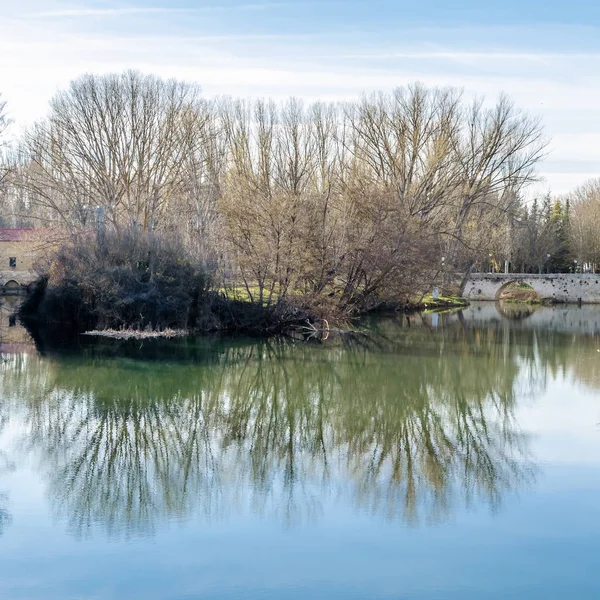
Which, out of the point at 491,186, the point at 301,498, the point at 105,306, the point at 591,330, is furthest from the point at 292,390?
the point at 491,186

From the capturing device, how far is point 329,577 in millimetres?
A: 8203

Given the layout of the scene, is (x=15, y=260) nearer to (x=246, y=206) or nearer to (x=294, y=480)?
(x=246, y=206)

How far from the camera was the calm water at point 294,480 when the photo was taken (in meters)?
8.26

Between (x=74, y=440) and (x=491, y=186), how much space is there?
35.8 metres

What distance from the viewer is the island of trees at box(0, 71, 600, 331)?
91.8ft

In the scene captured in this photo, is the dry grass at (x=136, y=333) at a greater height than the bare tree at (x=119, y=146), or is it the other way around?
the bare tree at (x=119, y=146)

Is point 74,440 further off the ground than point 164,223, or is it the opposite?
point 164,223

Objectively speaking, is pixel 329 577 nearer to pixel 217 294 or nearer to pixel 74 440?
pixel 74 440

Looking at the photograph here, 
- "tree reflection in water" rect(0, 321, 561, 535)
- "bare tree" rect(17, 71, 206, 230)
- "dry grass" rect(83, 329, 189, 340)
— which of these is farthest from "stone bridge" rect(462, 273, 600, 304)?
"tree reflection in water" rect(0, 321, 561, 535)

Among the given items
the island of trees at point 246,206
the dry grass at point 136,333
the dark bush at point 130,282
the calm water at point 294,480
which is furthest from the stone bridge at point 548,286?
the calm water at point 294,480

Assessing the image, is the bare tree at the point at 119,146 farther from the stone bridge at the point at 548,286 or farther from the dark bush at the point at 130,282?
the stone bridge at the point at 548,286

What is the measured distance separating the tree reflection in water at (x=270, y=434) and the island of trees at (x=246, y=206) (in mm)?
5191

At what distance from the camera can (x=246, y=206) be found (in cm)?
2853

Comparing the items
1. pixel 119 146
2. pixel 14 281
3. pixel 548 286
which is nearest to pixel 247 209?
pixel 119 146
